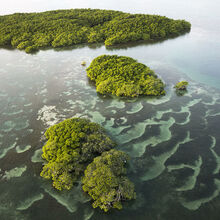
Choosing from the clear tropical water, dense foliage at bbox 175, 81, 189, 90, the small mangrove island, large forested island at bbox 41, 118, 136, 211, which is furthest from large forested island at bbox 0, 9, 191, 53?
large forested island at bbox 41, 118, 136, 211

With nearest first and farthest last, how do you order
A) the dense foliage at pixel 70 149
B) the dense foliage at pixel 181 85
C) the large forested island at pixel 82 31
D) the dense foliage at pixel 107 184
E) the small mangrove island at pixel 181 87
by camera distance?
the dense foliage at pixel 107 184 → the dense foliage at pixel 70 149 → the small mangrove island at pixel 181 87 → the dense foliage at pixel 181 85 → the large forested island at pixel 82 31

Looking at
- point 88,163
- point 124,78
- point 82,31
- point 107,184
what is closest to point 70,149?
point 88,163

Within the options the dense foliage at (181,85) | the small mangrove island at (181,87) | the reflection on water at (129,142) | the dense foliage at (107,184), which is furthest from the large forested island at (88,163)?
the dense foliage at (181,85)

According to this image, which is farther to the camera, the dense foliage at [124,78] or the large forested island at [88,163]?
the dense foliage at [124,78]

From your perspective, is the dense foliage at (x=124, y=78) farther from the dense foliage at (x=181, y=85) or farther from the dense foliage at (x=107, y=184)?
the dense foliage at (x=107, y=184)

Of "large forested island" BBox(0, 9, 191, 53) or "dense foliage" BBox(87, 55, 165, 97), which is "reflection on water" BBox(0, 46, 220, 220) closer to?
"dense foliage" BBox(87, 55, 165, 97)
